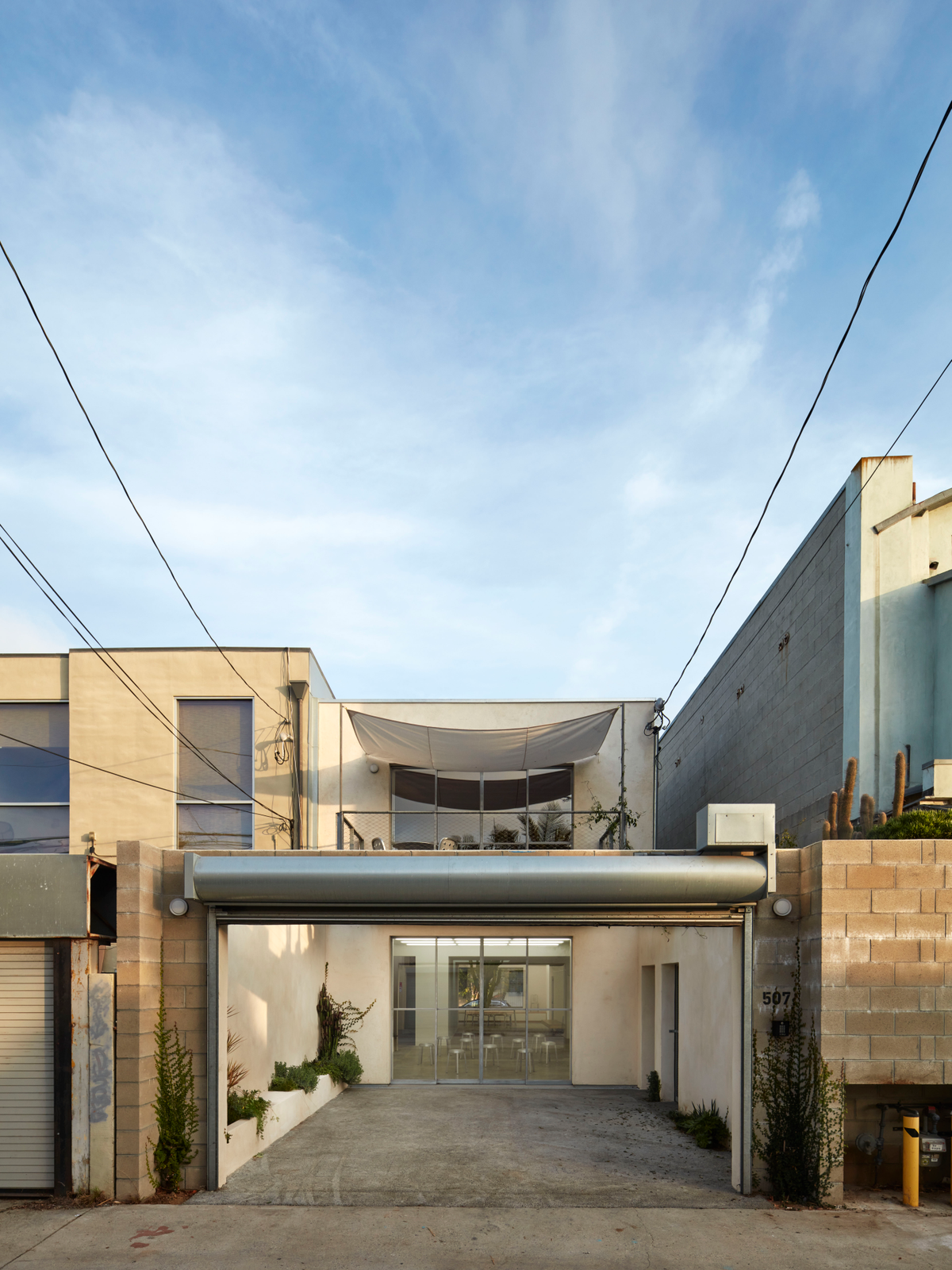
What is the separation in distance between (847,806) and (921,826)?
60cm

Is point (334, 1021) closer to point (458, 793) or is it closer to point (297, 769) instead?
point (458, 793)

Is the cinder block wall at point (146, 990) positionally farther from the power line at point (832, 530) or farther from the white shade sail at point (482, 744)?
the power line at point (832, 530)

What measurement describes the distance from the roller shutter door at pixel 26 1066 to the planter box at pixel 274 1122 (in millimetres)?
1591

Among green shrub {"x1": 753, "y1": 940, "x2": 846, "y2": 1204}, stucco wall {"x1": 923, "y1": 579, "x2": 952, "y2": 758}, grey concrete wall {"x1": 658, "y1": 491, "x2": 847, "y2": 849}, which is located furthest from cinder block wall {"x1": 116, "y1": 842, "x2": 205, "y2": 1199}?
stucco wall {"x1": 923, "y1": 579, "x2": 952, "y2": 758}

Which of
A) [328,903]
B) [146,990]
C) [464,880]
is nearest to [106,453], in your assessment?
[328,903]

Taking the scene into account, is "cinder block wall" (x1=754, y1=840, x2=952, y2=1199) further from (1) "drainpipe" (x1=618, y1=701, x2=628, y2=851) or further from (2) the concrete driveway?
(1) "drainpipe" (x1=618, y1=701, x2=628, y2=851)

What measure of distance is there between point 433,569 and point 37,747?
707 centimetres

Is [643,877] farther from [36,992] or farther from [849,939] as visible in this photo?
[36,992]

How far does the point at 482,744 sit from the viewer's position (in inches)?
536

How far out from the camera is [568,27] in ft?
24.4

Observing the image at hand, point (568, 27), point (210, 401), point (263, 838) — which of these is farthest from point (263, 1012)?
point (568, 27)

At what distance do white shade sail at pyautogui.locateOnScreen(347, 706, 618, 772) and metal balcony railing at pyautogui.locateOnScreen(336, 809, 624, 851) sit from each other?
1.41 meters

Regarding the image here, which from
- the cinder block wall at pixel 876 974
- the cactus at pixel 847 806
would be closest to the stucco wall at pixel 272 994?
the cinder block wall at pixel 876 974

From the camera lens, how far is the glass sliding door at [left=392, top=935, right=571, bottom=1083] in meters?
15.8
